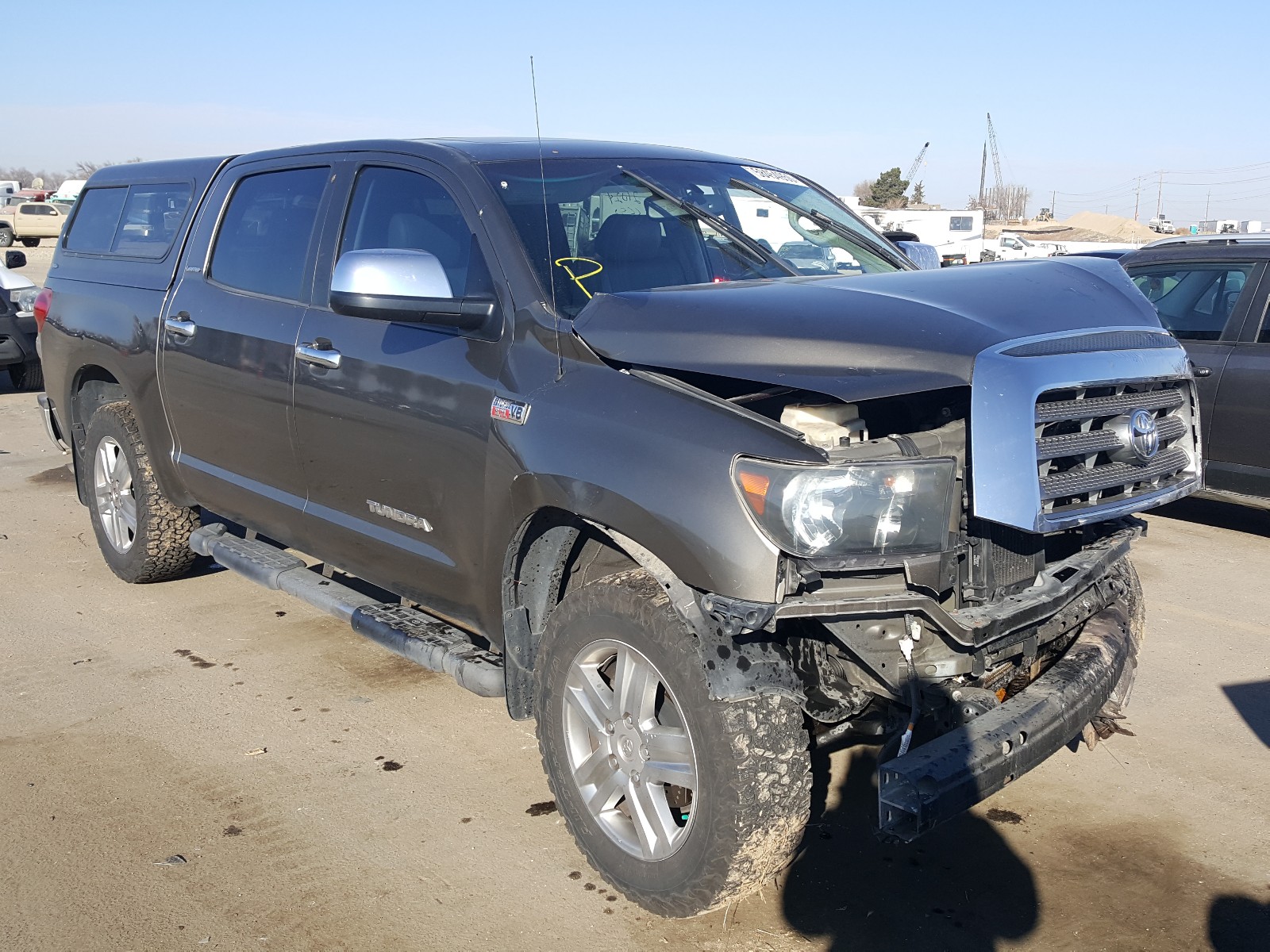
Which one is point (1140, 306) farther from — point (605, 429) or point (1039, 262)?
point (605, 429)

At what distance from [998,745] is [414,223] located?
2521 millimetres

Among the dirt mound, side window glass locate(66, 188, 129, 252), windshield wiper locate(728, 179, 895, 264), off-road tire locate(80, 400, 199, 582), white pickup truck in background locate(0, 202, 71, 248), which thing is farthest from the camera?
the dirt mound

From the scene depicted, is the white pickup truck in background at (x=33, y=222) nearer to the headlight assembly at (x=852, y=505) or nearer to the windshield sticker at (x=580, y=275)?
the windshield sticker at (x=580, y=275)

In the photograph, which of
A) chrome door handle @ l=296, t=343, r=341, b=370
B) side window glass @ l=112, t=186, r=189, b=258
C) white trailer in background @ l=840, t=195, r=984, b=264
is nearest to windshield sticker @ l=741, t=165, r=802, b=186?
chrome door handle @ l=296, t=343, r=341, b=370

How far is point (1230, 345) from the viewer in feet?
22.4

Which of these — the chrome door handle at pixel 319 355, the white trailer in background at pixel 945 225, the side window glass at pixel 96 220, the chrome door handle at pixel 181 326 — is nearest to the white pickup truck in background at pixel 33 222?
the white trailer in background at pixel 945 225

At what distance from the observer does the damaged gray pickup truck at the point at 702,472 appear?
8.80 feet

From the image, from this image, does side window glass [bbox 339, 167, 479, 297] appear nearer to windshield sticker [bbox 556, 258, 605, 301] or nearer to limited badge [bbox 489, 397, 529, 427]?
windshield sticker [bbox 556, 258, 605, 301]

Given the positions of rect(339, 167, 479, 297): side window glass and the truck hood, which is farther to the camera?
rect(339, 167, 479, 297): side window glass

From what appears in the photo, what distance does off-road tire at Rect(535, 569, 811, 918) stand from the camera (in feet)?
8.86

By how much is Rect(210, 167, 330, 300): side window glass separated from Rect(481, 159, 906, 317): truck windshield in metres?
1.01

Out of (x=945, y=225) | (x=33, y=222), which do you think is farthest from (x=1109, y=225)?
(x=33, y=222)

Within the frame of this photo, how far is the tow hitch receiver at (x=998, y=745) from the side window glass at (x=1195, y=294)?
14.3 feet

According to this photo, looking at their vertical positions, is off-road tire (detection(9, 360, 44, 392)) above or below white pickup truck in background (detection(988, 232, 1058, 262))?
above
